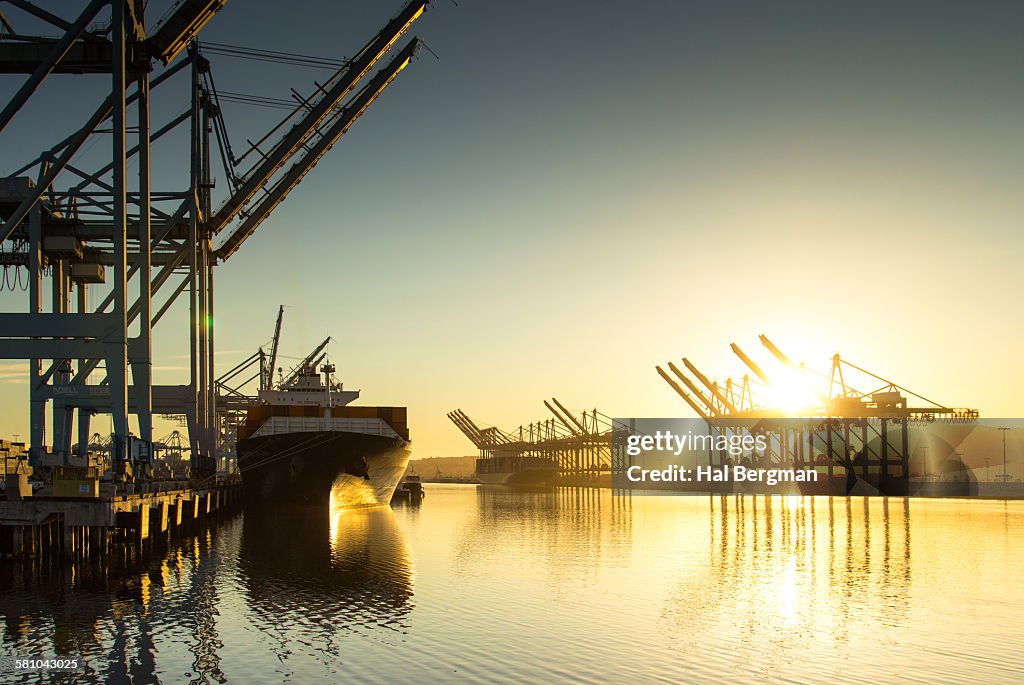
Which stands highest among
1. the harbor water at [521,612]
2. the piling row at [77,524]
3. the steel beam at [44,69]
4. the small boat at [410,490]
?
the steel beam at [44,69]

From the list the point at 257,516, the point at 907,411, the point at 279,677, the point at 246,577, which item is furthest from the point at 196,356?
the point at 907,411

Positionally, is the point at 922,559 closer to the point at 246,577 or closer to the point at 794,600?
the point at 794,600

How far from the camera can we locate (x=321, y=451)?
197ft

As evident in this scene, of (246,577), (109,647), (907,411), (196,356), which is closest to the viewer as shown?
(109,647)

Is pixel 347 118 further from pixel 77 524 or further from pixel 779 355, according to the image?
pixel 779 355

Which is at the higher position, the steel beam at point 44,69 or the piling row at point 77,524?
the steel beam at point 44,69

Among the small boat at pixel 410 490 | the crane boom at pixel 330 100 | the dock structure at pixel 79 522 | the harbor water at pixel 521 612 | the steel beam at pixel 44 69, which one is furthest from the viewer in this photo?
the small boat at pixel 410 490

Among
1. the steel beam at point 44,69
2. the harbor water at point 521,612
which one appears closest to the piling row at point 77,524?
the harbor water at point 521,612

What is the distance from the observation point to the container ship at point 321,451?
198 feet

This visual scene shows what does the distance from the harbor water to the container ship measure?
13.2m

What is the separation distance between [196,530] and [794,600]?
105 ft

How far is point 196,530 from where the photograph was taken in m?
50.0

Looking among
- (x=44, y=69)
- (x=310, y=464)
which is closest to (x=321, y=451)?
(x=310, y=464)

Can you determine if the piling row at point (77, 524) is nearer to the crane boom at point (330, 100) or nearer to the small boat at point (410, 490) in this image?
the crane boom at point (330, 100)
